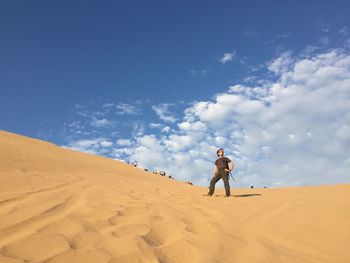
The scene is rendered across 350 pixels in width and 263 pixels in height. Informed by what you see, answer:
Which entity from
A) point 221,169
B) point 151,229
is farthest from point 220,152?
point 151,229

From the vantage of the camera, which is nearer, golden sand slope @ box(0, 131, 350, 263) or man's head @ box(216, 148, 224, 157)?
golden sand slope @ box(0, 131, 350, 263)

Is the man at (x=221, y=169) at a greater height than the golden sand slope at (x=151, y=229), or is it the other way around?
the man at (x=221, y=169)

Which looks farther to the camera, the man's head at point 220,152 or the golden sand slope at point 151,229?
the man's head at point 220,152

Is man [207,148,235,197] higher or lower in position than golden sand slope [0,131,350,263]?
higher

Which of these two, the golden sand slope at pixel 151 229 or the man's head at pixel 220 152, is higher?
the man's head at pixel 220 152

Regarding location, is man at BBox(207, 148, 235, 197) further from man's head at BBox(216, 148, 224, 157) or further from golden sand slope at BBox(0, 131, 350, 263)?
golden sand slope at BBox(0, 131, 350, 263)

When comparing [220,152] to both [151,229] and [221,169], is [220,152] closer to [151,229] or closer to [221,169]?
[221,169]

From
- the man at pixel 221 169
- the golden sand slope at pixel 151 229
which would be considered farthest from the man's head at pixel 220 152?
the golden sand slope at pixel 151 229

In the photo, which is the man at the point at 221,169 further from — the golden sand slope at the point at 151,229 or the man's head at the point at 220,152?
the golden sand slope at the point at 151,229

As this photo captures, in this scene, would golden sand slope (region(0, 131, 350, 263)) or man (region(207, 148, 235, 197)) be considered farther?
man (region(207, 148, 235, 197))

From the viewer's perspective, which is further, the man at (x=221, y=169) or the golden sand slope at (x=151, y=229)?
the man at (x=221, y=169)

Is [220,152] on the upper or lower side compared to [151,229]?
upper

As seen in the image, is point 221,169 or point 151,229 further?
point 221,169

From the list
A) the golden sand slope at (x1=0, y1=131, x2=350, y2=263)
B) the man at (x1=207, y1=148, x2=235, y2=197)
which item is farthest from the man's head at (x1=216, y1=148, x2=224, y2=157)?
the golden sand slope at (x1=0, y1=131, x2=350, y2=263)
